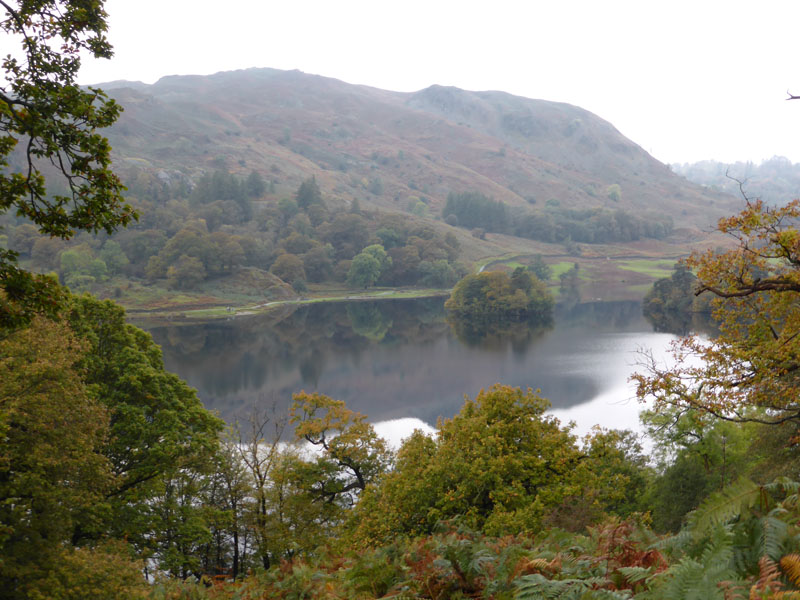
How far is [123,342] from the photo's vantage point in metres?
20.3

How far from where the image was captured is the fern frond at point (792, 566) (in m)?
3.99

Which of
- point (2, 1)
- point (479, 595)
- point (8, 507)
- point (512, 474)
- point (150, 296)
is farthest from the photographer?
point (150, 296)

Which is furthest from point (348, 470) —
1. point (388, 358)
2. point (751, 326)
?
point (388, 358)

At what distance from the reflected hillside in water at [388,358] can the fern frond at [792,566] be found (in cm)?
4284

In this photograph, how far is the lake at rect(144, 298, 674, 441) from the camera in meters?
49.2

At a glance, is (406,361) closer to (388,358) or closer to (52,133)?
(388,358)

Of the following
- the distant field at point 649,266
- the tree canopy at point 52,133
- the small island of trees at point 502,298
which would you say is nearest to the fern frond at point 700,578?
the tree canopy at point 52,133

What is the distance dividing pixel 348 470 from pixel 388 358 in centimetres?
4047

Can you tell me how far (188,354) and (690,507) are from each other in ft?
196

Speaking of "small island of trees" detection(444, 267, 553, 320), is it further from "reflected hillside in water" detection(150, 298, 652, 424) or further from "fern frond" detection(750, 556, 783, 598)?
"fern frond" detection(750, 556, 783, 598)

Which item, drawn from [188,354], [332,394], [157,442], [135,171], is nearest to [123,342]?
[157,442]

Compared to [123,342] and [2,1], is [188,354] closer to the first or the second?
[123,342]

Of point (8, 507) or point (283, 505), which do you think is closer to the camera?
point (8, 507)

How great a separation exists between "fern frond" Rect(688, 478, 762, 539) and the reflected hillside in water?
41.7 m
